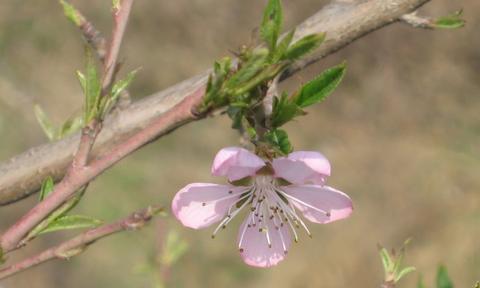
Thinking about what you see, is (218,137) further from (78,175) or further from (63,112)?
(78,175)

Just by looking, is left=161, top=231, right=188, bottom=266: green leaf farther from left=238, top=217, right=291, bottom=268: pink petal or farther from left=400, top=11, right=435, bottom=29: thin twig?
left=400, top=11, right=435, bottom=29: thin twig

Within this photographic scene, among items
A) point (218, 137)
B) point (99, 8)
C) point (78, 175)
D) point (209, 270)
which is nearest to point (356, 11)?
point (78, 175)

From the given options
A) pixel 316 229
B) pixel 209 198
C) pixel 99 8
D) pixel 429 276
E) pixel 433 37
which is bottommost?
pixel 429 276

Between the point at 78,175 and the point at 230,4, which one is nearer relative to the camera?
the point at 78,175

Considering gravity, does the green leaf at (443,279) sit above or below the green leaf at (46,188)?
below

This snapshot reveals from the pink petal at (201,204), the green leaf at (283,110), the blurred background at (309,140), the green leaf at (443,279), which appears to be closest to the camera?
the green leaf at (283,110)

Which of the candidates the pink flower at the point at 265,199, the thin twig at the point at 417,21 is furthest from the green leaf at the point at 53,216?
the thin twig at the point at 417,21

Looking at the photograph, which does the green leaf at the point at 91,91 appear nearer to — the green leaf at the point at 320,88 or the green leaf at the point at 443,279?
the green leaf at the point at 320,88

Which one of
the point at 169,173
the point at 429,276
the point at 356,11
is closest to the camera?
the point at 356,11
